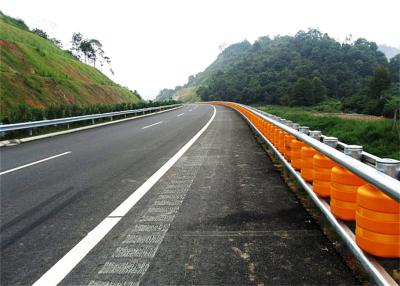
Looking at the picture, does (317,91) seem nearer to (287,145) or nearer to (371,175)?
(287,145)

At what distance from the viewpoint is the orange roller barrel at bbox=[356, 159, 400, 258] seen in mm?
2621

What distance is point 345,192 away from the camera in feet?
11.2

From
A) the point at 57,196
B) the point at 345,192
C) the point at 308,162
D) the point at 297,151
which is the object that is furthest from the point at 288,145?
the point at 57,196

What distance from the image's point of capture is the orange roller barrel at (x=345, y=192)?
11.1ft

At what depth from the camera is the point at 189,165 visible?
314 inches

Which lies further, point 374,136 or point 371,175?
point 374,136

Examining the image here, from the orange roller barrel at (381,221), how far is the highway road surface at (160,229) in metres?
0.40

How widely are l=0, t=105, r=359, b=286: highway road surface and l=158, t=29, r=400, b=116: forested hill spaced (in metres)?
79.8

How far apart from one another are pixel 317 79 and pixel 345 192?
11465 centimetres

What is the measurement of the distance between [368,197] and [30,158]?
9.47 metres

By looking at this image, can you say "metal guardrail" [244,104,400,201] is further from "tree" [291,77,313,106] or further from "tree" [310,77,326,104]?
"tree" [310,77,326,104]

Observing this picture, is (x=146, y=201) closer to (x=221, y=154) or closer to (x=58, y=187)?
(x=58, y=187)

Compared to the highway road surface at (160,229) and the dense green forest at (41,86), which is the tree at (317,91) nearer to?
the dense green forest at (41,86)

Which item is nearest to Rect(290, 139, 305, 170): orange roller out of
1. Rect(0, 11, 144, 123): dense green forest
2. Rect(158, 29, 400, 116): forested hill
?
Rect(0, 11, 144, 123): dense green forest
